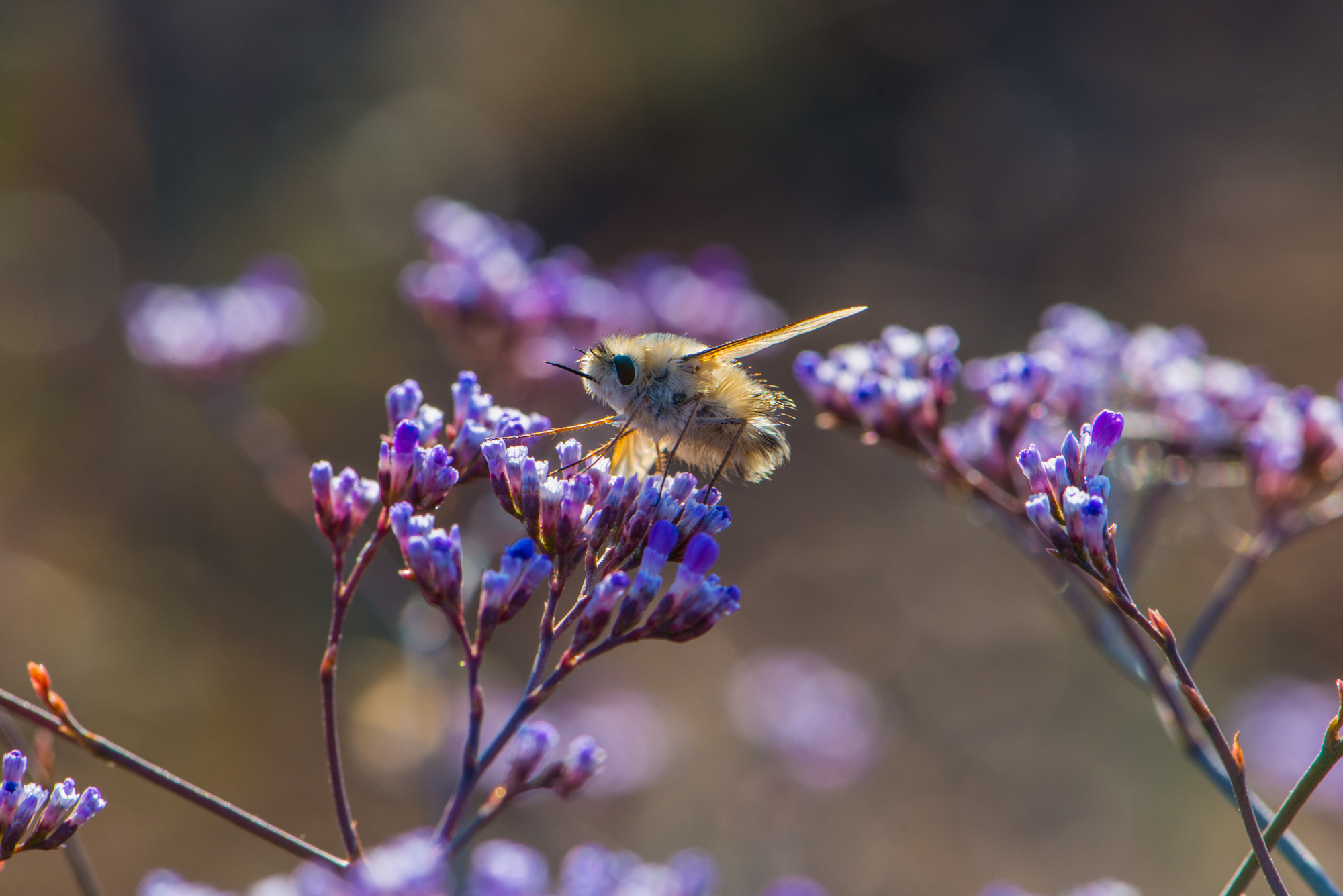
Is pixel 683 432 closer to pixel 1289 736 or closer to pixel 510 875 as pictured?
Result: pixel 510 875

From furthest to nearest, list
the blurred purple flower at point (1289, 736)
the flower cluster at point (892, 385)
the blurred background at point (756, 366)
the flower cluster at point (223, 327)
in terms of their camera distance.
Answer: the blurred background at point (756, 366) < the blurred purple flower at point (1289, 736) < the flower cluster at point (223, 327) < the flower cluster at point (892, 385)

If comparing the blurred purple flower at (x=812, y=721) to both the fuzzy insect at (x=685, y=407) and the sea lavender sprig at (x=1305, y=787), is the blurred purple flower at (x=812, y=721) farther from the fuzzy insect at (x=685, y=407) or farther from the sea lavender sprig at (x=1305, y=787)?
the sea lavender sprig at (x=1305, y=787)

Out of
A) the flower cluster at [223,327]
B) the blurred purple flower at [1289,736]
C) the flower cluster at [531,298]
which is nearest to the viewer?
the flower cluster at [531,298]

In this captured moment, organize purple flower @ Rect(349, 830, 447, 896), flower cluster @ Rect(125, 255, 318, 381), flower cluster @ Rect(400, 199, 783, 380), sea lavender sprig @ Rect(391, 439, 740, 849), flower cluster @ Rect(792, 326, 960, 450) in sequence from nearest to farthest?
1. purple flower @ Rect(349, 830, 447, 896)
2. sea lavender sprig @ Rect(391, 439, 740, 849)
3. flower cluster @ Rect(792, 326, 960, 450)
4. flower cluster @ Rect(400, 199, 783, 380)
5. flower cluster @ Rect(125, 255, 318, 381)

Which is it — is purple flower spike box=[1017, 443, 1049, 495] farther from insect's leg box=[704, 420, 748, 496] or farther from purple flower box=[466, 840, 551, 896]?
purple flower box=[466, 840, 551, 896]

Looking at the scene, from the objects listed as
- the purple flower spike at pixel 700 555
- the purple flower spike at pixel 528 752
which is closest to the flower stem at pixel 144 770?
the purple flower spike at pixel 528 752

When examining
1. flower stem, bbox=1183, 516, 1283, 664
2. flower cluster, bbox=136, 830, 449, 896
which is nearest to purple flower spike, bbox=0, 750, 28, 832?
flower cluster, bbox=136, 830, 449, 896

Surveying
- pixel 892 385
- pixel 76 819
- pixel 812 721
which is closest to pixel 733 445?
pixel 892 385
